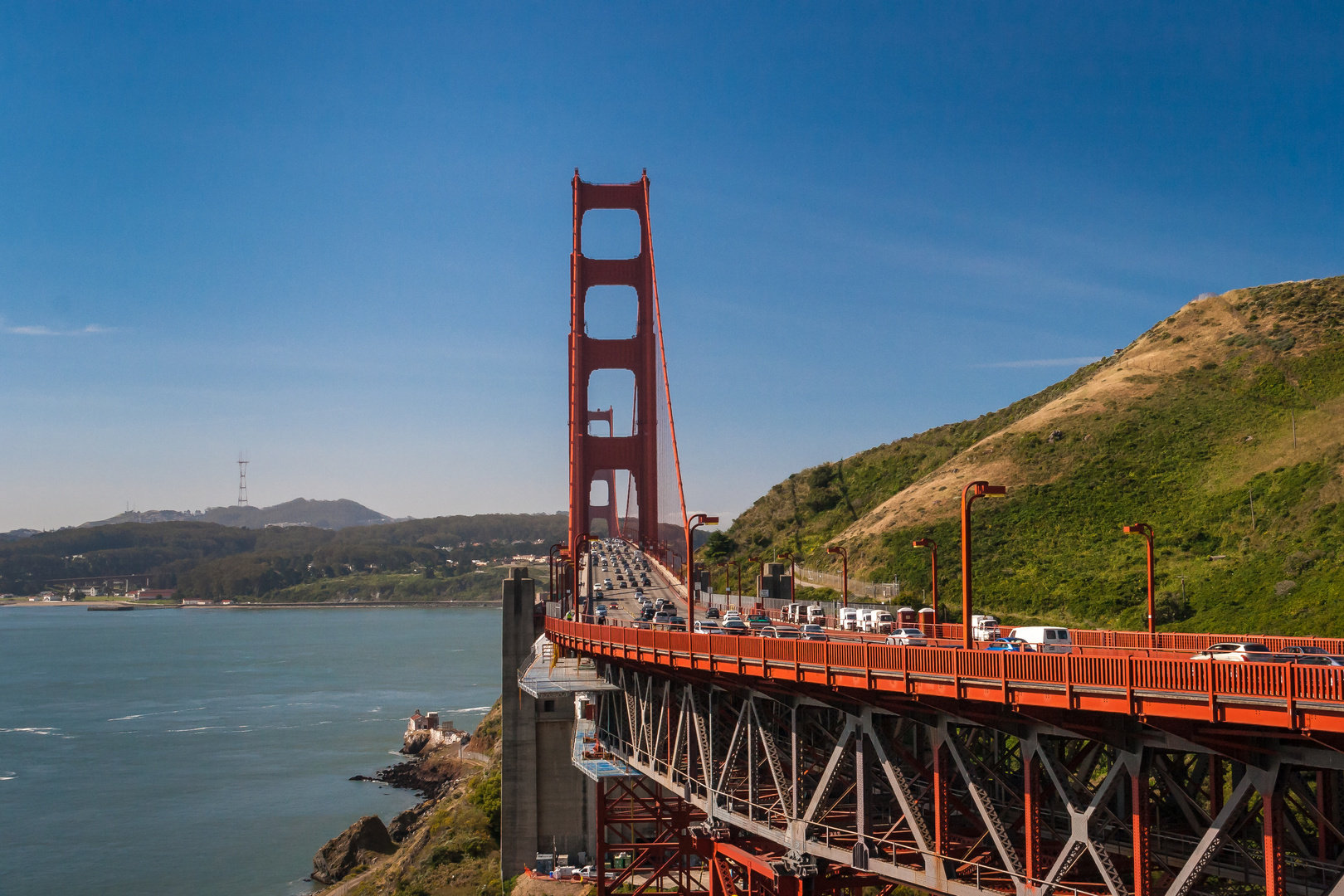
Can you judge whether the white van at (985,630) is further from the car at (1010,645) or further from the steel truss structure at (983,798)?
the steel truss structure at (983,798)

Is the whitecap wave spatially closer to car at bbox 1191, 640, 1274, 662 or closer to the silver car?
the silver car

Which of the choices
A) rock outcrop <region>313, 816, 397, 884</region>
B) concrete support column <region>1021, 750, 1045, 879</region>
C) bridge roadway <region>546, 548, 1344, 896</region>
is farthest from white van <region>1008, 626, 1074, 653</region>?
rock outcrop <region>313, 816, 397, 884</region>

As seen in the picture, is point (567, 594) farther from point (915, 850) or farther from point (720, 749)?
point (915, 850)

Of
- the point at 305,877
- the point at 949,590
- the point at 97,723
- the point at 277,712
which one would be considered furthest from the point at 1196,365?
the point at 97,723

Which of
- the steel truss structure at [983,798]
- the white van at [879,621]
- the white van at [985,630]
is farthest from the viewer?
the white van at [879,621]

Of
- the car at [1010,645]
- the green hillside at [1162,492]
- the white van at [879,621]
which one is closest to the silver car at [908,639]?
the car at [1010,645]
